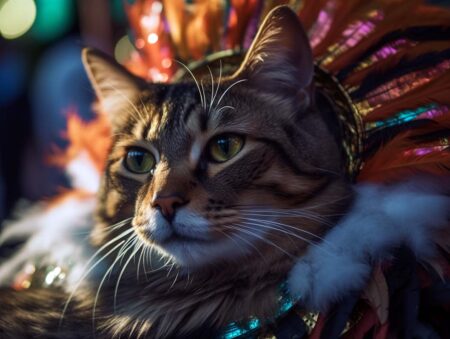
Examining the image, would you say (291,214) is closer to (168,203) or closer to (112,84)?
(168,203)

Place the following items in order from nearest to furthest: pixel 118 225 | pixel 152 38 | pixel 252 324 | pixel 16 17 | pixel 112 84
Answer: pixel 252 324
pixel 118 225
pixel 112 84
pixel 152 38
pixel 16 17

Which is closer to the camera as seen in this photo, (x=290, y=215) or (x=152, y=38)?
(x=290, y=215)

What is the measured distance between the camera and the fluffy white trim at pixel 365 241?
1.82ft

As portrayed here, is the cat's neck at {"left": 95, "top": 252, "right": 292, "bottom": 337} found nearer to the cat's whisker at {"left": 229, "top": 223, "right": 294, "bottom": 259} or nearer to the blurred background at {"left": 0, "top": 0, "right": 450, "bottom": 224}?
the cat's whisker at {"left": 229, "top": 223, "right": 294, "bottom": 259}

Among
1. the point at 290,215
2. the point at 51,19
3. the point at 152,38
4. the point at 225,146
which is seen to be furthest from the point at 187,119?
the point at 51,19

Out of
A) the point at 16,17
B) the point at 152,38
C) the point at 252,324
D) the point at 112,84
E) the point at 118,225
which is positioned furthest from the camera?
the point at 16,17

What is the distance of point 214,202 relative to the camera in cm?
59

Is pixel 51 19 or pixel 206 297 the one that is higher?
pixel 206 297

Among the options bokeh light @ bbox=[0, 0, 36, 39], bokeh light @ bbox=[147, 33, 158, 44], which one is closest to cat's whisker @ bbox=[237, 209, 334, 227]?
bokeh light @ bbox=[147, 33, 158, 44]

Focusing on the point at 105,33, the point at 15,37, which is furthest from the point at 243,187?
the point at 15,37

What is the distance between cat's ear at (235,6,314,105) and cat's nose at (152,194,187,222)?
0.60 feet

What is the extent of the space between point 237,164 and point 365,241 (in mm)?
156

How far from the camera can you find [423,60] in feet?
2.20

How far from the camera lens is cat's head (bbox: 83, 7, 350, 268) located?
0.60 m
